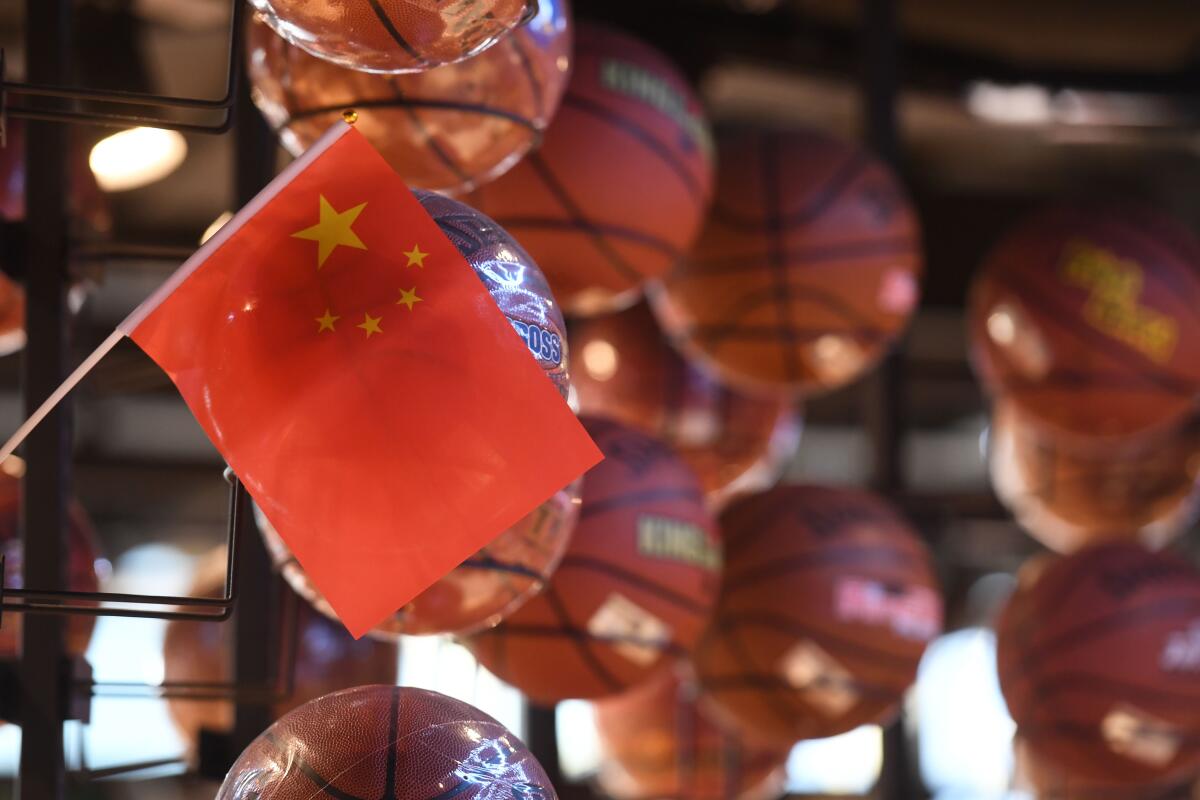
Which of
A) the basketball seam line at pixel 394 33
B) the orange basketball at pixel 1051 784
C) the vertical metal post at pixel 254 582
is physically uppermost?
the basketball seam line at pixel 394 33

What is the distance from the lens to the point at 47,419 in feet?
6.37

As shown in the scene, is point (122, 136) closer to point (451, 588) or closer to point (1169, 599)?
point (451, 588)

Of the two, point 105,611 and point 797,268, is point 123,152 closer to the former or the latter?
point 797,268

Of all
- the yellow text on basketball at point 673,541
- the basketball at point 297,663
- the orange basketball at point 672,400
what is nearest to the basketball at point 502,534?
the yellow text on basketball at point 673,541

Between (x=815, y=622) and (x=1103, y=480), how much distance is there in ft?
4.48

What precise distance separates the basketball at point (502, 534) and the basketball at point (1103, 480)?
7.76ft

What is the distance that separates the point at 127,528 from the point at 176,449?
1.40 meters

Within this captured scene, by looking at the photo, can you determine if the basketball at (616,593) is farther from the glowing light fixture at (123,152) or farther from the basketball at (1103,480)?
the basketball at (1103,480)

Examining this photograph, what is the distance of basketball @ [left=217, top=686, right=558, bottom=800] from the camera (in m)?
1.41

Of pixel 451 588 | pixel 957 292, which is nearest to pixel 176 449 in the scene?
pixel 957 292

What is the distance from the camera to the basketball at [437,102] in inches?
71.8

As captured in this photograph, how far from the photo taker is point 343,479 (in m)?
1.42

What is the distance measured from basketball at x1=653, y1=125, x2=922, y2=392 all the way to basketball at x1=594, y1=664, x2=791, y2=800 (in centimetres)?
80

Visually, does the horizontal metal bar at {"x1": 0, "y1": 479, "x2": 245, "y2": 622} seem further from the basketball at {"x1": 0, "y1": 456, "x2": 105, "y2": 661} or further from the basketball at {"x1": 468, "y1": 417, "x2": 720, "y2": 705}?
the basketball at {"x1": 468, "y1": 417, "x2": 720, "y2": 705}
